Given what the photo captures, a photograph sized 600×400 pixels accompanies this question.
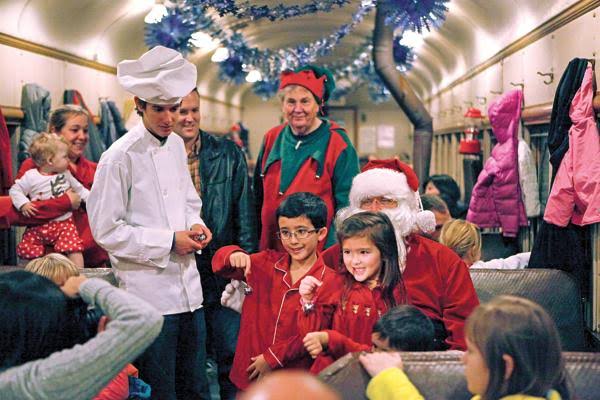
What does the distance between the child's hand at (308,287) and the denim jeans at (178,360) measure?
0.58 meters

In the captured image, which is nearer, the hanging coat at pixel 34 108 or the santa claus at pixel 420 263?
the santa claus at pixel 420 263

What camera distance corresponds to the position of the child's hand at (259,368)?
3633 millimetres

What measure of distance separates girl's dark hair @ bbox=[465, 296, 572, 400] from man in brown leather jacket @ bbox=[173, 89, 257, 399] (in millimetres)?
2403

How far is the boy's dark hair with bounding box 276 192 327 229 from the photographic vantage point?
3.90m

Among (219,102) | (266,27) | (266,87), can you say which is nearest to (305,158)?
(266,87)

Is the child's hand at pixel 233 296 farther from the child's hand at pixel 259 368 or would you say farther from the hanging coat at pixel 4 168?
the hanging coat at pixel 4 168

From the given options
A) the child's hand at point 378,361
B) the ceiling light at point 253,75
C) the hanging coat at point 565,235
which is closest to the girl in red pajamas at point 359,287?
the child's hand at point 378,361

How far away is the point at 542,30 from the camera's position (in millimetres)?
7926

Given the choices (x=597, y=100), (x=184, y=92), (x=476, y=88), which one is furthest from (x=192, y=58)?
(x=184, y=92)

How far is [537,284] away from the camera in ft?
16.1

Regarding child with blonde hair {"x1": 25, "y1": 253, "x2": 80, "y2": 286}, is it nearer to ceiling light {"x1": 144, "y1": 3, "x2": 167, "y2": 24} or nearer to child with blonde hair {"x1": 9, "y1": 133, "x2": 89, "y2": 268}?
child with blonde hair {"x1": 9, "y1": 133, "x2": 89, "y2": 268}

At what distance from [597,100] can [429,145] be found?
3.96m

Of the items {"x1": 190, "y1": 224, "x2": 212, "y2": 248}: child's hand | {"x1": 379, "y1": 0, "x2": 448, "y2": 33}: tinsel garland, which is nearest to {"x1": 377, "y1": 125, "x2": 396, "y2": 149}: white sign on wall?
{"x1": 379, "y1": 0, "x2": 448, "y2": 33}: tinsel garland

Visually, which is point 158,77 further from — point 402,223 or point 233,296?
point 402,223
